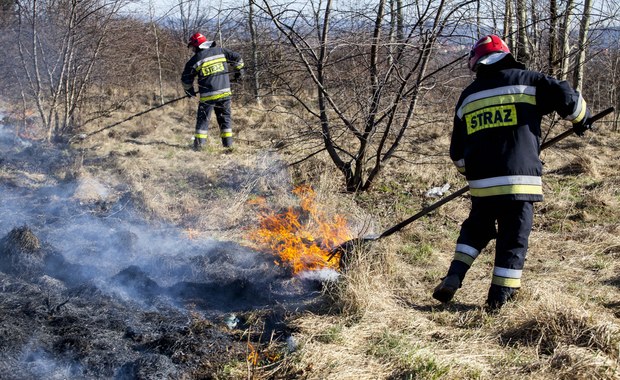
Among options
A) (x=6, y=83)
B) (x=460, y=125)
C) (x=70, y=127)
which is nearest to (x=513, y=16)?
(x=460, y=125)

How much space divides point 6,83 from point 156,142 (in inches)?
145

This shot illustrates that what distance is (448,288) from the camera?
4.10m

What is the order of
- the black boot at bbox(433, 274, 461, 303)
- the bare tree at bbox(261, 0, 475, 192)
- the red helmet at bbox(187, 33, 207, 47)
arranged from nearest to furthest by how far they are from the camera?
the black boot at bbox(433, 274, 461, 303)
the bare tree at bbox(261, 0, 475, 192)
the red helmet at bbox(187, 33, 207, 47)

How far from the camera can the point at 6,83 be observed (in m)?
11.3

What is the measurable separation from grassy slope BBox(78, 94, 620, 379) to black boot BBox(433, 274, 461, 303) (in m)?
0.11

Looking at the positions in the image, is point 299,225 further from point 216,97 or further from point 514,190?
point 216,97

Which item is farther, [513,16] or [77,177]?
[77,177]

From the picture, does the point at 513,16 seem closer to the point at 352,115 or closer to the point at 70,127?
the point at 352,115

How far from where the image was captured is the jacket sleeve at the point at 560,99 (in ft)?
12.7

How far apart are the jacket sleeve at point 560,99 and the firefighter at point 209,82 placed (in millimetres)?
6381

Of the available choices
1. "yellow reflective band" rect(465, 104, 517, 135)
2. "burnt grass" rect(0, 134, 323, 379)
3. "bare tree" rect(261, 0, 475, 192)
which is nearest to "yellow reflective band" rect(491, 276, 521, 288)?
"yellow reflective band" rect(465, 104, 517, 135)

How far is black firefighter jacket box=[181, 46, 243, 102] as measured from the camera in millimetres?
9500

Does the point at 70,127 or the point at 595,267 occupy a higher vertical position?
the point at 70,127

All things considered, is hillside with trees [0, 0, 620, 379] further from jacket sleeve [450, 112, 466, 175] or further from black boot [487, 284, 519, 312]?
jacket sleeve [450, 112, 466, 175]
